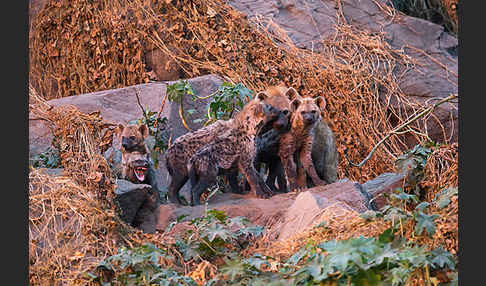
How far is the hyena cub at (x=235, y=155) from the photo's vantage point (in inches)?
254

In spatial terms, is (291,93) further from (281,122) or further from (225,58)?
(225,58)

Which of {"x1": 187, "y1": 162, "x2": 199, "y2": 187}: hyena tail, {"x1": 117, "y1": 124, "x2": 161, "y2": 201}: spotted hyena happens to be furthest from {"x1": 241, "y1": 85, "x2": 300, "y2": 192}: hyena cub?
{"x1": 117, "y1": 124, "x2": 161, "y2": 201}: spotted hyena

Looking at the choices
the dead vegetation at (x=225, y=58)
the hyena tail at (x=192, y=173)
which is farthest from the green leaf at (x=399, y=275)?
the dead vegetation at (x=225, y=58)

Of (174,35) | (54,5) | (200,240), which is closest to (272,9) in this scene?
(174,35)

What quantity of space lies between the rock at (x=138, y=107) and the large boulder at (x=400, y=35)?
254 centimetres

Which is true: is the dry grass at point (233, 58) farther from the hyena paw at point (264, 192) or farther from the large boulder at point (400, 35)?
the hyena paw at point (264, 192)

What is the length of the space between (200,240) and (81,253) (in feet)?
2.94

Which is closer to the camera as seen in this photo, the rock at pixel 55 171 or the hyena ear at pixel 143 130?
the rock at pixel 55 171

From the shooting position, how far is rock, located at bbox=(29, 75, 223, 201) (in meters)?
7.44

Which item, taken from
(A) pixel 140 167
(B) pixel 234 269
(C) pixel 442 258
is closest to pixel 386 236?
(C) pixel 442 258

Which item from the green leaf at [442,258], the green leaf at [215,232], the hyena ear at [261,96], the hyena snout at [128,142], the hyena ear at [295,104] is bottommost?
the green leaf at [215,232]

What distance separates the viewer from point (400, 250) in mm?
4492

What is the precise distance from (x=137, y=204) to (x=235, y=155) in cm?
102

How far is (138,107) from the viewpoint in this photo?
26.4 ft
